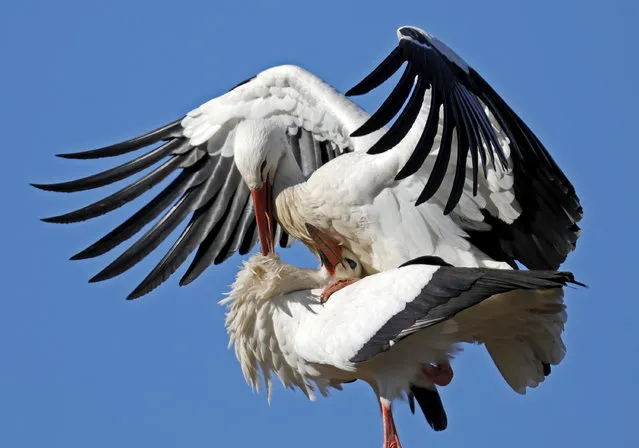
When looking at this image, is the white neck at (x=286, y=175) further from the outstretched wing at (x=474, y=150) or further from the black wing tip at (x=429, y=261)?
the black wing tip at (x=429, y=261)

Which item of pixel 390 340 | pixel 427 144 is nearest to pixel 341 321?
pixel 390 340

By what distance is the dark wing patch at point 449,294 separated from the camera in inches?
446

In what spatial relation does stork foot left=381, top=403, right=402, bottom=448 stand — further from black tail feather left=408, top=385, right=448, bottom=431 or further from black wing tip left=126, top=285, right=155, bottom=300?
black wing tip left=126, top=285, right=155, bottom=300

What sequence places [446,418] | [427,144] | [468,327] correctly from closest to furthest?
[427,144] → [468,327] → [446,418]

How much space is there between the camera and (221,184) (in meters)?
14.6

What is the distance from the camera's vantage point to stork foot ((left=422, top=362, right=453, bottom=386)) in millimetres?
12438

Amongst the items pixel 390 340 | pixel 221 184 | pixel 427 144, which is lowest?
pixel 390 340

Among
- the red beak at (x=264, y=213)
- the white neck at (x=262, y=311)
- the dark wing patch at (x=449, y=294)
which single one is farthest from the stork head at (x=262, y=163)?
the dark wing patch at (x=449, y=294)

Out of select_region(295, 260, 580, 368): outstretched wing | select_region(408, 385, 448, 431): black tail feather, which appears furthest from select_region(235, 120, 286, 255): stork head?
select_region(408, 385, 448, 431): black tail feather

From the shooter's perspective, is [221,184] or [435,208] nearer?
[435,208]

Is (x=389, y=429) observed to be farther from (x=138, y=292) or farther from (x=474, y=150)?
(x=138, y=292)

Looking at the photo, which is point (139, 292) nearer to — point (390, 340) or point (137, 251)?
point (137, 251)

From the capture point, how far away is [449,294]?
11.5 metres

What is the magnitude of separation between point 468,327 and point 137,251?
10.5 feet
